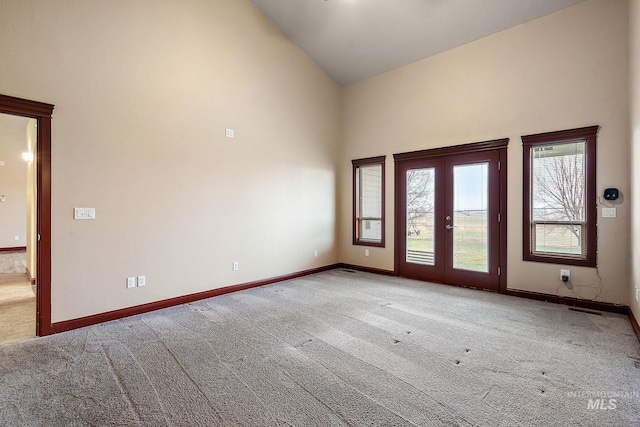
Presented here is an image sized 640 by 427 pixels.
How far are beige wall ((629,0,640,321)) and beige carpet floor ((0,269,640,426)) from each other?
522mm

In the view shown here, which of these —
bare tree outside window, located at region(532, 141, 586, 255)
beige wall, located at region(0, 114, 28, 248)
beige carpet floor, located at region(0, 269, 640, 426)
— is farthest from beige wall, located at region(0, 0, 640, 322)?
beige wall, located at region(0, 114, 28, 248)

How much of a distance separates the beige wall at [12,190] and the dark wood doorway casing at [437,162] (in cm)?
1071

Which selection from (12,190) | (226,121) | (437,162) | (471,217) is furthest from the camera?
(12,190)

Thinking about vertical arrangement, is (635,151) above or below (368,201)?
above

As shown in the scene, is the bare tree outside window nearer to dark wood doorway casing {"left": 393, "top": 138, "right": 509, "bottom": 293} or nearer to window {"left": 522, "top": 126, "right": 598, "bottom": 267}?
window {"left": 522, "top": 126, "right": 598, "bottom": 267}

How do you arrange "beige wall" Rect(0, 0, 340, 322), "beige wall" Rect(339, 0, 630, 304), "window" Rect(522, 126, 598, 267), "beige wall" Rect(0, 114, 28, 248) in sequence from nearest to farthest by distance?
"beige wall" Rect(0, 0, 340, 322), "beige wall" Rect(339, 0, 630, 304), "window" Rect(522, 126, 598, 267), "beige wall" Rect(0, 114, 28, 248)

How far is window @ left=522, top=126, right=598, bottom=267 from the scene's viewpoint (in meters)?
3.95

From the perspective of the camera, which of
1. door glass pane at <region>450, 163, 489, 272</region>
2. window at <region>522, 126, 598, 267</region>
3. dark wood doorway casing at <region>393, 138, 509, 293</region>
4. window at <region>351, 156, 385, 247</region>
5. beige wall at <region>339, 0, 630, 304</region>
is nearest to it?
beige wall at <region>339, 0, 630, 304</region>

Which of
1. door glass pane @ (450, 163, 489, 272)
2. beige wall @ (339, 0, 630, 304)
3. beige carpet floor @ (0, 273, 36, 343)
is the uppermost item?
beige wall @ (339, 0, 630, 304)

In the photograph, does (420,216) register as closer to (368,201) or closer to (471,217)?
(471,217)

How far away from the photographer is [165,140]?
157 inches

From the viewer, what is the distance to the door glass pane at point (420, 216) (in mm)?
5430

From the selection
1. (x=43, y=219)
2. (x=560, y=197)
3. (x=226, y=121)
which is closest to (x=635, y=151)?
(x=560, y=197)

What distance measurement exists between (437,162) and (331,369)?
410 cm
